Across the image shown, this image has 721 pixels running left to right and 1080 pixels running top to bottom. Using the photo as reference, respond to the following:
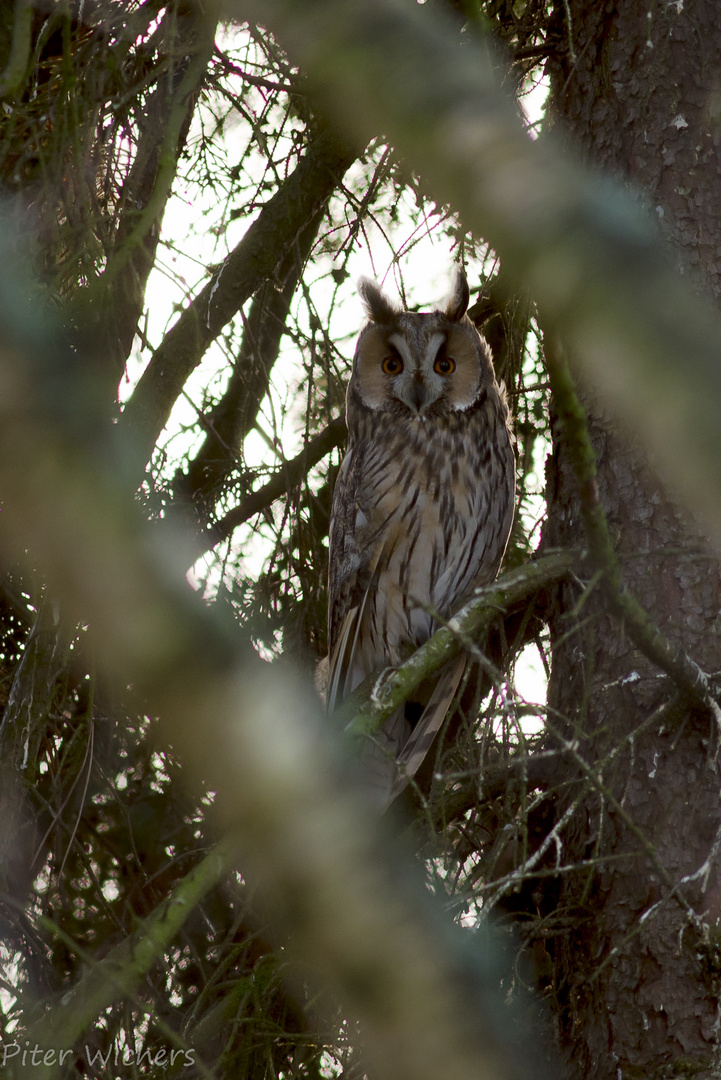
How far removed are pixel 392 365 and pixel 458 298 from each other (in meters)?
0.30

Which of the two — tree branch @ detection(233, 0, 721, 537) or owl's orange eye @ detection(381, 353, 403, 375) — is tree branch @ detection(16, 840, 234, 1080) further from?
owl's orange eye @ detection(381, 353, 403, 375)

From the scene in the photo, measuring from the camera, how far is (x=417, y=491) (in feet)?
10.7

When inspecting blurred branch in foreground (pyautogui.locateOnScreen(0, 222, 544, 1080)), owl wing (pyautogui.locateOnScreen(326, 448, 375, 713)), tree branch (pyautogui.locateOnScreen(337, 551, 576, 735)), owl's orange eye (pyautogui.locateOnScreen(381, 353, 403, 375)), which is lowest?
blurred branch in foreground (pyautogui.locateOnScreen(0, 222, 544, 1080))

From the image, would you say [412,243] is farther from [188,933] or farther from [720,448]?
[720,448]

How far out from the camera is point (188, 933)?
284 centimetres

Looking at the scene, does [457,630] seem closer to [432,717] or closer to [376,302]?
[432,717]

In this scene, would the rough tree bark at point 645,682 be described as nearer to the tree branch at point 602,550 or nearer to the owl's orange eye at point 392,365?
the tree branch at point 602,550

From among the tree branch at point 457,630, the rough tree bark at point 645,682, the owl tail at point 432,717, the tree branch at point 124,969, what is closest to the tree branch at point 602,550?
the rough tree bark at point 645,682

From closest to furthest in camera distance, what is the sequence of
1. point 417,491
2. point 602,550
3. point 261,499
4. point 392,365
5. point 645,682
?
point 602,550 < point 645,682 < point 261,499 < point 417,491 < point 392,365

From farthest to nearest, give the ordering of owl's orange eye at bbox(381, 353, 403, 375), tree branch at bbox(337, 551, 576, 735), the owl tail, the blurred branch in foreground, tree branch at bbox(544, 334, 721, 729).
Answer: owl's orange eye at bbox(381, 353, 403, 375), the owl tail, tree branch at bbox(337, 551, 576, 735), tree branch at bbox(544, 334, 721, 729), the blurred branch in foreground

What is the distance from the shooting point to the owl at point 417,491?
10.6ft

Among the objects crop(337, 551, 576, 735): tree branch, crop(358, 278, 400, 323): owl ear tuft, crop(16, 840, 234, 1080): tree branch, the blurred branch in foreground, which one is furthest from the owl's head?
the blurred branch in foreground

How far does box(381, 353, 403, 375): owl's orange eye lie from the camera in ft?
11.1

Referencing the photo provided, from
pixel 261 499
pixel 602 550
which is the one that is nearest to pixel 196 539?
pixel 261 499
